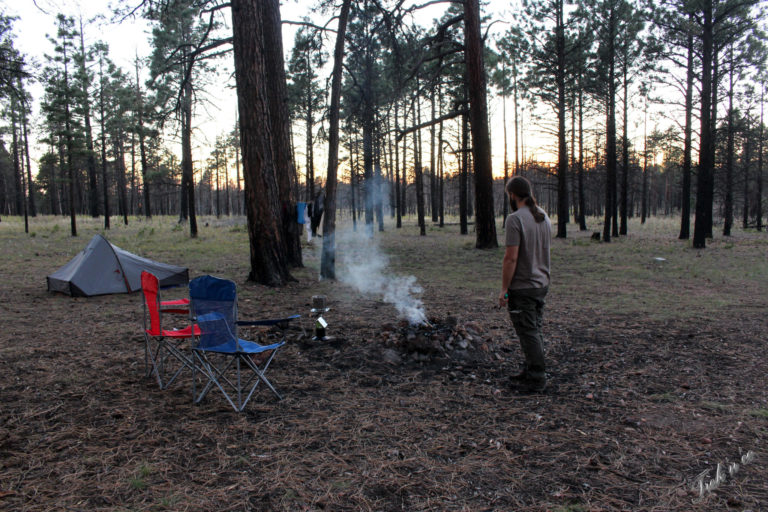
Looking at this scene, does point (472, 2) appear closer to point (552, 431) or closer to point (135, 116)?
point (552, 431)

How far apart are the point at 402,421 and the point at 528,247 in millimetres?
1709

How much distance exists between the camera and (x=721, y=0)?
47.3 feet

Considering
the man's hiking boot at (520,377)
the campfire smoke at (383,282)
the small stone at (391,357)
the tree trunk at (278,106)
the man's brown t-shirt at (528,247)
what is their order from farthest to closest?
the tree trunk at (278,106) → the campfire smoke at (383,282) → the small stone at (391,357) → the man's hiking boot at (520,377) → the man's brown t-shirt at (528,247)

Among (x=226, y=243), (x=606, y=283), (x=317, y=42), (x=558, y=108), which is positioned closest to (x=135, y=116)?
(x=226, y=243)

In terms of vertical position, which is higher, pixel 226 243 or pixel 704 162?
pixel 704 162

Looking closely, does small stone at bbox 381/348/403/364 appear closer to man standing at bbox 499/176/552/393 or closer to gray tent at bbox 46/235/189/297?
man standing at bbox 499/176/552/393

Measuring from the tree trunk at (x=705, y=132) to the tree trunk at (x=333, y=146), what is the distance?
12647 millimetres

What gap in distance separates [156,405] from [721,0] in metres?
19.5

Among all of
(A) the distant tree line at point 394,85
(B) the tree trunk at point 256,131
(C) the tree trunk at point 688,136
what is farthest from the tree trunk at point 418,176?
(B) the tree trunk at point 256,131

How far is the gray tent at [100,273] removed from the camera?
7.86 m

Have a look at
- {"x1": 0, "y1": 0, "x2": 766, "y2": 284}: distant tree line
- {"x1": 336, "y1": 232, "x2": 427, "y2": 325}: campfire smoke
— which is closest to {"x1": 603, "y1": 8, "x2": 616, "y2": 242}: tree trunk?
{"x1": 0, "y1": 0, "x2": 766, "y2": 284}: distant tree line

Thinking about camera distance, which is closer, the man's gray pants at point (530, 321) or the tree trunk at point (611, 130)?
the man's gray pants at point (530, 321)

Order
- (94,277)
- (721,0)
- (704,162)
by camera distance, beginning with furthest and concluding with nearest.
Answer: (704,162), (721,0), (94,277)

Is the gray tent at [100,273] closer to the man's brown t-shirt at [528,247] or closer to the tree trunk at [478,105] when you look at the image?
the man's brown t-shirt at [528,247]
